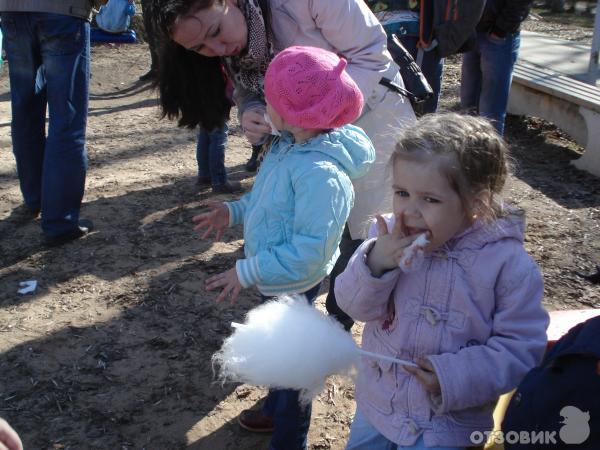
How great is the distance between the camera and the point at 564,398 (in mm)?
1301

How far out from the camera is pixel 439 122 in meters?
1.62

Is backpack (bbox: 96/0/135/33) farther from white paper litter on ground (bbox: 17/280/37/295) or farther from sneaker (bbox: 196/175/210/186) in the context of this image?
white paper litter on ground (bbox: 17/280/37/295)

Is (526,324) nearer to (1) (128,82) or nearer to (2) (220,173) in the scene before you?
(2) (220,173)

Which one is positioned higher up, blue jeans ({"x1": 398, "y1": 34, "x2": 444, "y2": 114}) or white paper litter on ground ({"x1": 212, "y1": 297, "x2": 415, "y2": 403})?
blue jeans ({"x1": 398, "y1": 34, "x2": 444, "y2": 114})

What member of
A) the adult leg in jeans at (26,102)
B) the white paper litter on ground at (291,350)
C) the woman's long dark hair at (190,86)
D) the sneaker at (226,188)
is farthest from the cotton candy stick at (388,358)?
the sneaker at (226,188)

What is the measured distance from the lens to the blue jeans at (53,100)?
350 centimetres

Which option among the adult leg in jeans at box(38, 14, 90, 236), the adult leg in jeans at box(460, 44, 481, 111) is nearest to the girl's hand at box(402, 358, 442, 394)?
the adult leg in jeans at box(38, 14, 90, 236)

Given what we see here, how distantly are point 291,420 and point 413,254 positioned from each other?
88cm

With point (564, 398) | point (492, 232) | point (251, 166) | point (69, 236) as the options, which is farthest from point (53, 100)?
point (564, 398)

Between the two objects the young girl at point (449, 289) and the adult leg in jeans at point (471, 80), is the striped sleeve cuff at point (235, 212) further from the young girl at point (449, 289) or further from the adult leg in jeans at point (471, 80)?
the adult leg in jeans at point (471, 80)

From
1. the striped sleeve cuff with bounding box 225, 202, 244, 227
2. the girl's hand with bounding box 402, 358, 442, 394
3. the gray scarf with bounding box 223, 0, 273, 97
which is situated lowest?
the girl's hand with bounding box 402, 358, 442, 394

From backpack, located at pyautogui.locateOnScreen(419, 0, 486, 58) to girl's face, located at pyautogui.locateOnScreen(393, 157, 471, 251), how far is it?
7.82ft

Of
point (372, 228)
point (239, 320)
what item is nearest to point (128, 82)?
point (239, 320)

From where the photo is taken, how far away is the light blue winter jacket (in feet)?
6.08
